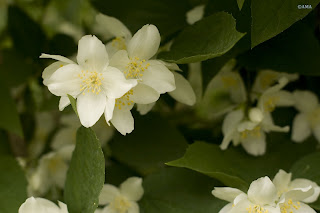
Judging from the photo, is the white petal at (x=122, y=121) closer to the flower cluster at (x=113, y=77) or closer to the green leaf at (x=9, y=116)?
the flower cluster at (x=113, y=77)

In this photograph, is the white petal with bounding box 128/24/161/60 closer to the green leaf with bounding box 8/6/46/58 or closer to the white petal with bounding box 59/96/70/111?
the white petal with bounding box 59/96/70/111

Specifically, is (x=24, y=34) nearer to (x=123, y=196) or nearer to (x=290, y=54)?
(x=123, y=196)

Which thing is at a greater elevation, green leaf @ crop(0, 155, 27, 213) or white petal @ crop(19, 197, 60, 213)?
white petal @ crop(19, 197, 60, 213)

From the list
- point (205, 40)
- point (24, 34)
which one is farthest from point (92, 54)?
point (24, 34)

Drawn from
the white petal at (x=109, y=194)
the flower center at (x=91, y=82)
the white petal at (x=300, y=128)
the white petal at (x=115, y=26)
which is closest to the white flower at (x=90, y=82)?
the flower center at (x=91, y=82)

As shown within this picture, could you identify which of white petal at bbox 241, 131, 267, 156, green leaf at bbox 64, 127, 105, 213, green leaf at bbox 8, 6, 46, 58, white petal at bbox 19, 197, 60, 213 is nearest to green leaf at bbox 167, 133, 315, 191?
white petal at bbox 241, 131, 267, 156

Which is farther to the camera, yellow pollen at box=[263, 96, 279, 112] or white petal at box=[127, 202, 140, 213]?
yellow pollen at box=[263, 96, 279, 112]
